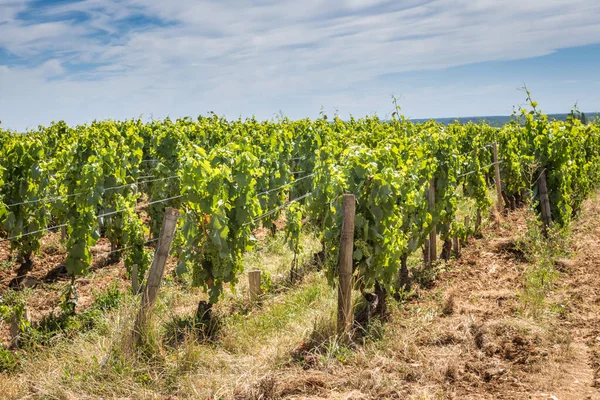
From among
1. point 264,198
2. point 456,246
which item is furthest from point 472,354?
point 264,198

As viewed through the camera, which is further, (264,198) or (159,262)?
(264,198)

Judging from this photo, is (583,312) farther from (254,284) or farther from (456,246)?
(254,284)

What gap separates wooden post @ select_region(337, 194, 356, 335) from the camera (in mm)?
5211

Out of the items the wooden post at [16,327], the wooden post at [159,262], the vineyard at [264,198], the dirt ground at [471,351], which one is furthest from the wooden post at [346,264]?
the wooden post at [16,327]

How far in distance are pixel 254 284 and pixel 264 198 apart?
5.95ft

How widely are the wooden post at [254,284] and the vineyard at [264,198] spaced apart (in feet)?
0.13

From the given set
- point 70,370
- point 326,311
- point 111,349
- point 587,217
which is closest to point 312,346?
point 326,311

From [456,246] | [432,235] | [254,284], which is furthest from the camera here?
[456,246]

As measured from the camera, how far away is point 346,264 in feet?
17.1

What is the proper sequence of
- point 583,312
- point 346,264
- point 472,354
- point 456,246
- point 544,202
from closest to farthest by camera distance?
point 472,354 < point 346,264 < point 583,312 < point 456,246 < point 544,202

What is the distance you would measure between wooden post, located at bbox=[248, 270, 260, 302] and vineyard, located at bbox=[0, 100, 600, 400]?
1.6 inches

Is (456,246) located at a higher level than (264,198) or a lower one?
lower

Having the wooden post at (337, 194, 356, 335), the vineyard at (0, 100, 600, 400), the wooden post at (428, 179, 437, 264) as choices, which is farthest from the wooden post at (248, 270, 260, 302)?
the wooden post at (428, 179, 437, 264)

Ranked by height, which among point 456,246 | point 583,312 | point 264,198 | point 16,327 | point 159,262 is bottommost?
point 583,312
